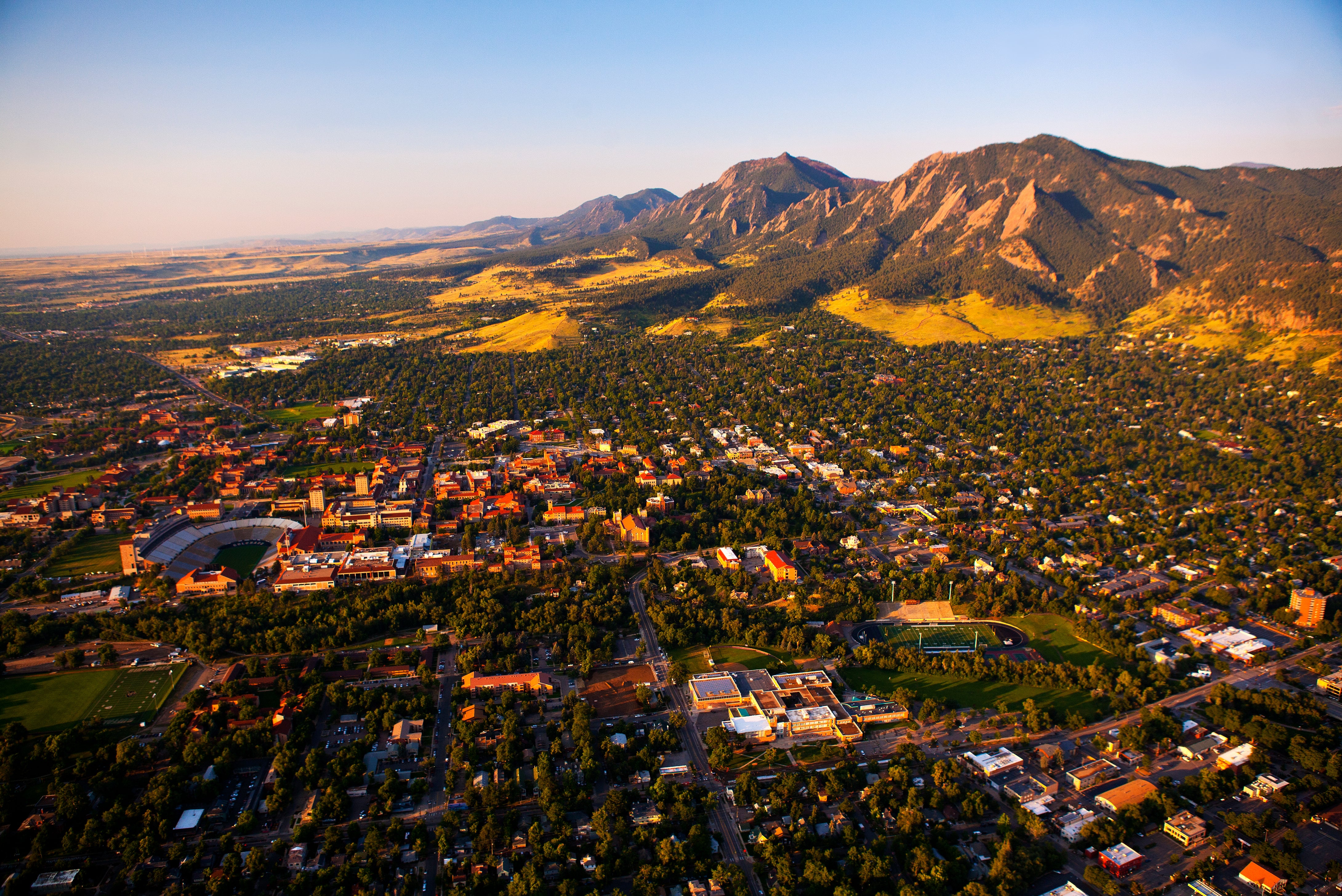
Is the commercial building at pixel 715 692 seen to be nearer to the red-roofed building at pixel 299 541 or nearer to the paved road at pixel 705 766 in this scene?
the paved road at pixel 705 766

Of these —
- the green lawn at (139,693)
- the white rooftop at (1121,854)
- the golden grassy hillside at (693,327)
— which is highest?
the golden grassy hillside at (693,327)

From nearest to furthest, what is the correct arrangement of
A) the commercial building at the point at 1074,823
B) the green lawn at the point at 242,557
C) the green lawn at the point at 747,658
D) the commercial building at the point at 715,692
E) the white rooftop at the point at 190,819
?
the white rooftop at the point at 190,819
the commercial building at the point at 1074,823
the commercial building at the point at 715,692
the green lawn at the point at 747,658
the green lawn at the point at 242,557

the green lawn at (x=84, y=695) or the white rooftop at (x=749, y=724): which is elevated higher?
the green lawn at (x=84, y=695)

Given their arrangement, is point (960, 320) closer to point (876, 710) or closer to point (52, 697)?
point (876, 710)

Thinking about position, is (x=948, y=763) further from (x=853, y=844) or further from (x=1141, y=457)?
(x=1141, y=457)

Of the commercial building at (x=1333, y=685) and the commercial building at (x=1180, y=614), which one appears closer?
the commercial building at (x=1333, y=685)

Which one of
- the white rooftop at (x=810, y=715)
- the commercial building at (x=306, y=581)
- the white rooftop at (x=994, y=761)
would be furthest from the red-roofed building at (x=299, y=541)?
the white rooftop at (x=994, y=761)

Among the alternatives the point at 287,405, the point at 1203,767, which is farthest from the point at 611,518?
the point at 287,405
